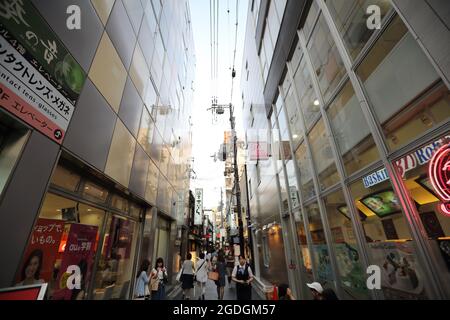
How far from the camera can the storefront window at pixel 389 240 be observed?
322cm

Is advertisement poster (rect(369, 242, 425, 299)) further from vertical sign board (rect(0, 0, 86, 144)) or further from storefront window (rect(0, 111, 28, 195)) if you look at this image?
vertical sign board (rect(0, 0, 86, 144))

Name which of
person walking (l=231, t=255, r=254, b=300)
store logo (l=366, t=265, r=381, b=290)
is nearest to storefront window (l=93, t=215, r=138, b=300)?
person walking (l=231, t=255, r=254, b=300)

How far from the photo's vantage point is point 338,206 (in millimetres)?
5410

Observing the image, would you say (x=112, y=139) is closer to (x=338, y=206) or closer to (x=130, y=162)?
(x=130, y=162)

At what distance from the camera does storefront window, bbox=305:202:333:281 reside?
5820 millimetres

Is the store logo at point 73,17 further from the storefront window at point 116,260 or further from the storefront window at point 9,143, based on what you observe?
the storefront window at point 116,260

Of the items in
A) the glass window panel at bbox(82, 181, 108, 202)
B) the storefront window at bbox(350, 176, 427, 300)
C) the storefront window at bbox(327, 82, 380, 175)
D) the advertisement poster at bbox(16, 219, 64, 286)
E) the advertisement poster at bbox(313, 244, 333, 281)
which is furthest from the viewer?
the advertisement poster at bbox(313, 244, 333, 281)

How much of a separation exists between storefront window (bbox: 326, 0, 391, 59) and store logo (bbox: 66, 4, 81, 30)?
6.03 metres

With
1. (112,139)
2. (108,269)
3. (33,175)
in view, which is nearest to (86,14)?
(112,139)

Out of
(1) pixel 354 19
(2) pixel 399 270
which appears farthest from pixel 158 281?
(1) pixel 354 19

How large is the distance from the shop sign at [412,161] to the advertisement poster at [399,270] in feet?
3.88

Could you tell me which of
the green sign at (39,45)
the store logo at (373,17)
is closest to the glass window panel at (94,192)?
the green sign at (39,45)

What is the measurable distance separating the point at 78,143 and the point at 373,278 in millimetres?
6540
